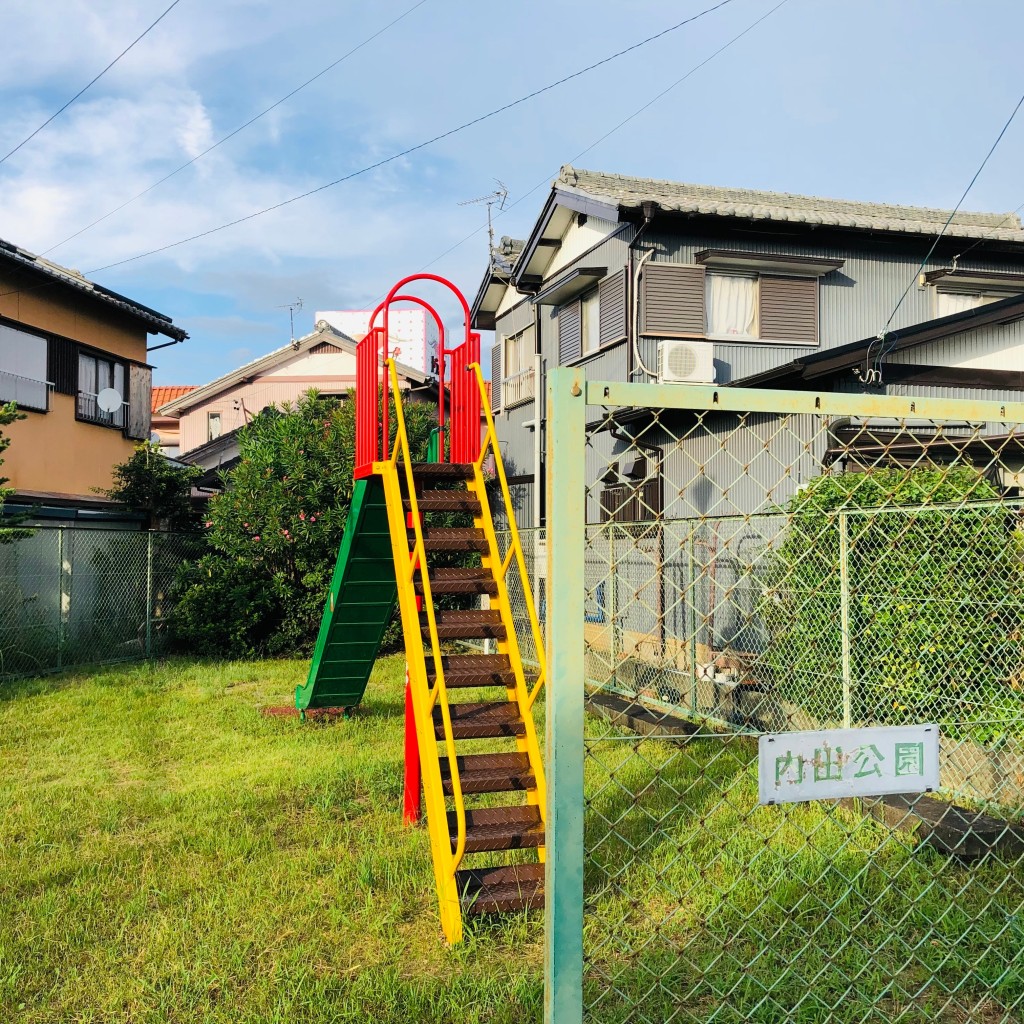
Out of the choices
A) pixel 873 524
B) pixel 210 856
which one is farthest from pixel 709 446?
pixel 210 856

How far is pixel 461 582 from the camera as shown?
4.95 meters

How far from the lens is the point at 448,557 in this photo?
13070mm

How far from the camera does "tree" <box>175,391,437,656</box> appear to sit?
464 inches

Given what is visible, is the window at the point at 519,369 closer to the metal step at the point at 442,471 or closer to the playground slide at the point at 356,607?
the playground slide at the point at 356,607

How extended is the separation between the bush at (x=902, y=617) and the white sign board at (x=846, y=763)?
11.6ft

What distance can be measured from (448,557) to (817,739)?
11161 mm

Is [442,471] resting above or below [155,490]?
below

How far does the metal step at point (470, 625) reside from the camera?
15.5ft

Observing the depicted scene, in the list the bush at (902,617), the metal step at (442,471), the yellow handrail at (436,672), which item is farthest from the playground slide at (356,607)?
the bush at (902,617)

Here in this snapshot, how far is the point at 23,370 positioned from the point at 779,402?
45.8ft

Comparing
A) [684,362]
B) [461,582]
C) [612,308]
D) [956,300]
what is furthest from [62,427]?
[956,300]

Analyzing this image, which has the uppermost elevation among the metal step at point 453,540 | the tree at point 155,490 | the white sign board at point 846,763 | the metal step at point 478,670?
the tree at point 155,490

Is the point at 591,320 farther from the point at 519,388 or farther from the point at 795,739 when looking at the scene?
the point at 795,739

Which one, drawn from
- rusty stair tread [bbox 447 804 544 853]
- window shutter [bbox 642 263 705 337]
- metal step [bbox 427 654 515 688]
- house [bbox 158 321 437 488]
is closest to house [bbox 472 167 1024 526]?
window shutter [bbox 642 263 705 337]
